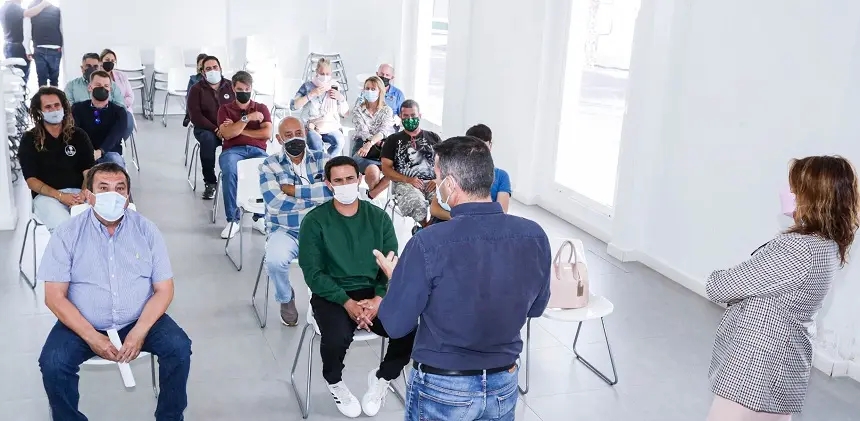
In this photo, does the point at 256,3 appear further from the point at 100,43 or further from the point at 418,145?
the point at 418,145

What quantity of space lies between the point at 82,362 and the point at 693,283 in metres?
4.17

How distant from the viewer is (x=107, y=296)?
3471 millimetres

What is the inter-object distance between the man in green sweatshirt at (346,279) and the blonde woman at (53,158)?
2.08m

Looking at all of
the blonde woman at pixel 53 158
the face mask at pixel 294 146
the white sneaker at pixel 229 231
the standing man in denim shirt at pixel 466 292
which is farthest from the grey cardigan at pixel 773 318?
the white sneaker at pixel 229 231

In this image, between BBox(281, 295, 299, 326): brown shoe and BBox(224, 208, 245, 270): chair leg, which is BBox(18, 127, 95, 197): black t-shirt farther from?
BBox(281, 295, 299, 326): brown shoe

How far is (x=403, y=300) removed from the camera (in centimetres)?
241

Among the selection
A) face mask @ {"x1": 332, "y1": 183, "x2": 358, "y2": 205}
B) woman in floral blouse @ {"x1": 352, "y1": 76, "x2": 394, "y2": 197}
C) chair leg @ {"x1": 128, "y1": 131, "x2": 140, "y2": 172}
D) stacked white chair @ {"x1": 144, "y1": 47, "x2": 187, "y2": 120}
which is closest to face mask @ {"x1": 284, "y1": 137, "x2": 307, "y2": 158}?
face mask @ {"x1": 332, "y1": 183, "x2": 358, "y2": 205}

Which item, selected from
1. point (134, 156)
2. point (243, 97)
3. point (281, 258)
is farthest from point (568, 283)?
point (134, 156)

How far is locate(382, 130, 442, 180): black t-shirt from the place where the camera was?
6137mm

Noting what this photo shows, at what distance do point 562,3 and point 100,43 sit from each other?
7007 millimetres

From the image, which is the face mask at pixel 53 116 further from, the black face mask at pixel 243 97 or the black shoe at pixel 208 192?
the black shoe at pixel 208 192

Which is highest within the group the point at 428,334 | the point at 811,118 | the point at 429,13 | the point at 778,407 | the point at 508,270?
the point at 429,13

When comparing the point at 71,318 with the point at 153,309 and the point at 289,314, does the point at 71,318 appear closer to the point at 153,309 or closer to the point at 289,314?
the point at 153,309

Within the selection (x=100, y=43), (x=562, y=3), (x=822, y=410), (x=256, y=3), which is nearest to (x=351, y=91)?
(x=256, y=3)
